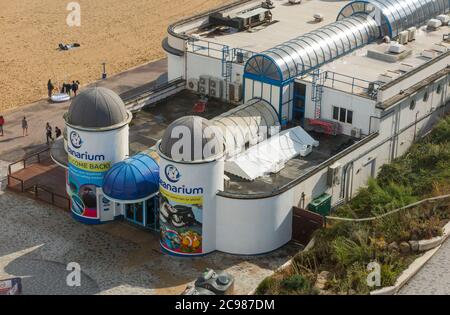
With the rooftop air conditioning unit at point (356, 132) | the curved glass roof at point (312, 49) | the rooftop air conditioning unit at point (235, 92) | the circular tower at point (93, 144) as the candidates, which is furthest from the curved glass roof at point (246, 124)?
the circular tower at point (93, 144)

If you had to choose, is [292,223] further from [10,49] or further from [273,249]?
[10,49]

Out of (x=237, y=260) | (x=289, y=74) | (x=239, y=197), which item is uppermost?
(x=289, y=74)

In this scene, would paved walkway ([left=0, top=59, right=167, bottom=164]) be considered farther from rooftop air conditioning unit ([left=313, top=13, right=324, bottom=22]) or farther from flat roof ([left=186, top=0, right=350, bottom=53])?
rooftop air conditioning unit ([left=313, top=13, right=324, bottom=22])

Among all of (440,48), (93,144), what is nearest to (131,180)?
(93,144)

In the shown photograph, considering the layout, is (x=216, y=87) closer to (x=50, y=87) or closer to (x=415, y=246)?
(x=50, y=87)

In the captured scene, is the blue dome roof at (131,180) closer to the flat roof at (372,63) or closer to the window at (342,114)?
the window at (342,114)

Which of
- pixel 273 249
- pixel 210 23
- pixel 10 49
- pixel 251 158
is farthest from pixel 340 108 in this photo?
pixel 10 49
